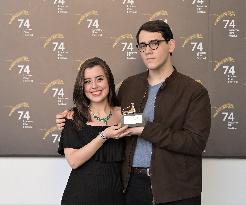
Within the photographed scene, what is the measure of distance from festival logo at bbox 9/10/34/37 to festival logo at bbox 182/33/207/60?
1.10 metres

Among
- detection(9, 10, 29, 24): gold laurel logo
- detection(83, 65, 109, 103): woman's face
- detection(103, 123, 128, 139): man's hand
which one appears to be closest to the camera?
detection(103, 123, 128, 139): man's hand

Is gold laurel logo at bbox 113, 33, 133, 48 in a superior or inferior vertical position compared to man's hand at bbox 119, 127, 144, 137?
superior

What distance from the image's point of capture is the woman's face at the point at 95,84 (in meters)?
1.88

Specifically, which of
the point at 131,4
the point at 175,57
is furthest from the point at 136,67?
the point at 131,4

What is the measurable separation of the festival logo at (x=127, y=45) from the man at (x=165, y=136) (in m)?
0.69

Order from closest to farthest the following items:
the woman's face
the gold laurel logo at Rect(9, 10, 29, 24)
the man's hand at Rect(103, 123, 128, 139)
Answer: the man's hand at Rect(103, 123, 128, 139) < the woman's face < the gold laurel logo at Rect(9, 10, 29, 24)

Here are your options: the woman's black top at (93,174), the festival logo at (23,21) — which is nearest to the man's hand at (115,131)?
the woman's black top at (93,174)

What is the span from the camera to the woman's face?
188 cm

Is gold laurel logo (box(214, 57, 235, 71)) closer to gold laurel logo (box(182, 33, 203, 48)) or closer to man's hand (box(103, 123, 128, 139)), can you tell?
A: gold laurel logo (box(182, 33, 203, 48))

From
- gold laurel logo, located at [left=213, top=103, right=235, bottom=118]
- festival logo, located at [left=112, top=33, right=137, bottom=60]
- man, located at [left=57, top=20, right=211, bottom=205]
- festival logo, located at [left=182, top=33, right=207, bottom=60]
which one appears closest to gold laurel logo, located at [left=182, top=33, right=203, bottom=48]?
festival logo, located at [left=182, top=33, right=207, bottom=60]

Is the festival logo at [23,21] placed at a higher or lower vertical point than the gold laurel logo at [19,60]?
higher

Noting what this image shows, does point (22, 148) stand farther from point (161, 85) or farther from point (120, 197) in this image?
point (161, 85)

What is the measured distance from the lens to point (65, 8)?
8.28 ft

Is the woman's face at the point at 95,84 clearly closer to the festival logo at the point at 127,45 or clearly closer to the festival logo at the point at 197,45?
the festival logo at the point at 127,45
